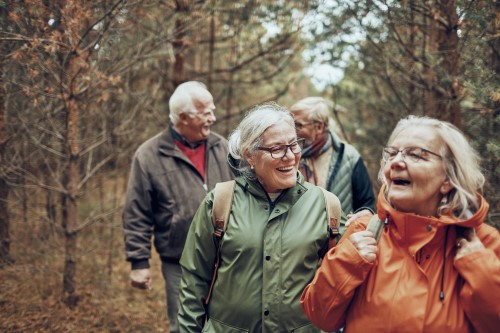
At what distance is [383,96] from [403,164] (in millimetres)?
5647

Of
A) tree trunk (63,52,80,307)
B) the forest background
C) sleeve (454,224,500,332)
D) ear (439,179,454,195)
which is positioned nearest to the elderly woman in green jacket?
ear (439,179,454,195)

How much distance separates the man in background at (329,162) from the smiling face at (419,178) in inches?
81.2

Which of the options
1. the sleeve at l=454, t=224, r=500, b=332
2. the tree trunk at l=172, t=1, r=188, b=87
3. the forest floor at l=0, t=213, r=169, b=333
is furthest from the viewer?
the tree trunk at l=172, t=1, r=188, b=87

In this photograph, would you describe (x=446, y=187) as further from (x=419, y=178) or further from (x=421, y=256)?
(x=421, y=256)

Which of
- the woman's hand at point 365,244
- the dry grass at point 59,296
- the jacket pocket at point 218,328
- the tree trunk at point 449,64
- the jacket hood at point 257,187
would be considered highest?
the tree trunk at point 449,64

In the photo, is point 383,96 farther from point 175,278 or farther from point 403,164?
point 403,164

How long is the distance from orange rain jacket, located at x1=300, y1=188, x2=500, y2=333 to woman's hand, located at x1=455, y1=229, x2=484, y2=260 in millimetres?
25

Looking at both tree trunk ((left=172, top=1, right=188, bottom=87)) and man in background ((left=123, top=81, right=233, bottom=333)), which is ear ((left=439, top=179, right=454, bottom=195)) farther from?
tree trunk ((left=172, top=1, right=188, bottom=87))

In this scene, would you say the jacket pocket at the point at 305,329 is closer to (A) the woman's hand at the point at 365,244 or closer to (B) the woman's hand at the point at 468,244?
(A) the woman's hand at the point at 365,244

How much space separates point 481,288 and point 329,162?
2674 millimetres

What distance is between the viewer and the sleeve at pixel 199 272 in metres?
2.94

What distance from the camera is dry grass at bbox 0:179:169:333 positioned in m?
5.57

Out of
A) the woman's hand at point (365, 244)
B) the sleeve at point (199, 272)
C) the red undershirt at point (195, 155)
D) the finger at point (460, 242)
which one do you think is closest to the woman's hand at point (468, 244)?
the finger at point (460, 242)

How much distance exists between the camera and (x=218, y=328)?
285 centimetres
